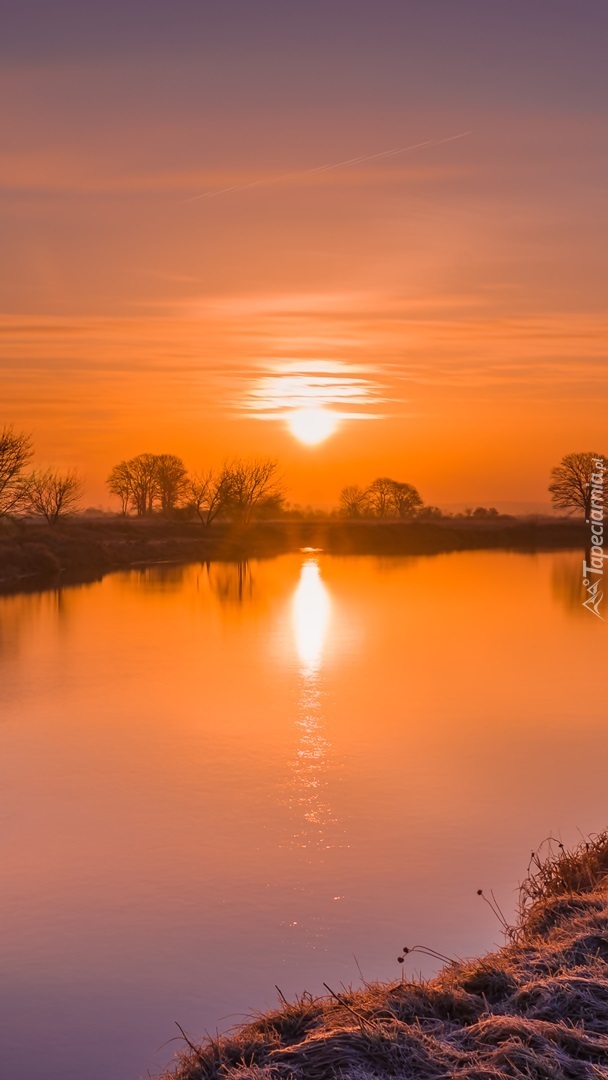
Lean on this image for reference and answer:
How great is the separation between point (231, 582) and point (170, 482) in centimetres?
4264

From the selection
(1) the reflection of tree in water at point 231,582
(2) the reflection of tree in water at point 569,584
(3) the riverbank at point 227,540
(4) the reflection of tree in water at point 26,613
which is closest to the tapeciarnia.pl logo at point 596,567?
(2) the reflection of tree in water at point 569,584

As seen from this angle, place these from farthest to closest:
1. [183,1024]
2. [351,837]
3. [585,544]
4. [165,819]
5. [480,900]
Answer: [585,544] < [165,819] < [351,837] < [480,900] < [183,1024]

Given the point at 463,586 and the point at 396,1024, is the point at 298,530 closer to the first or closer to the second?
the point at 463,586

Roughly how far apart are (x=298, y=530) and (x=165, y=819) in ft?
209

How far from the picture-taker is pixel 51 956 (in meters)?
6.68

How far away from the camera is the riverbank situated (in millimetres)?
43125

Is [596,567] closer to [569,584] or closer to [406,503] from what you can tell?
[569,584]

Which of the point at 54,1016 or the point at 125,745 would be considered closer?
the point at 54,1016

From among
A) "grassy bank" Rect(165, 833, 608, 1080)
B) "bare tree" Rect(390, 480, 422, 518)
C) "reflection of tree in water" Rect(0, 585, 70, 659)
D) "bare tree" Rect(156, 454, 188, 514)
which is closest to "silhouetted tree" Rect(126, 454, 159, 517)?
"bare tree" Rect(156, 454, 188, 514)

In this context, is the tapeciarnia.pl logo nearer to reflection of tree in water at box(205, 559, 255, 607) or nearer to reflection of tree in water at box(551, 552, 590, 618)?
reflection of tree in water at box(551, 552, 590, 618)

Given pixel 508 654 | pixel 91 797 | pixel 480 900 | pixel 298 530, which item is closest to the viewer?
pixel 480 900

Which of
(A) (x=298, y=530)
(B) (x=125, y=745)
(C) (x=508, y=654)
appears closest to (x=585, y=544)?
(A) (x=298, y=530)

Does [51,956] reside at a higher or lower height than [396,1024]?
A: lower

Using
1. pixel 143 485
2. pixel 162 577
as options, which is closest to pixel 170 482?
pixel 143 485
